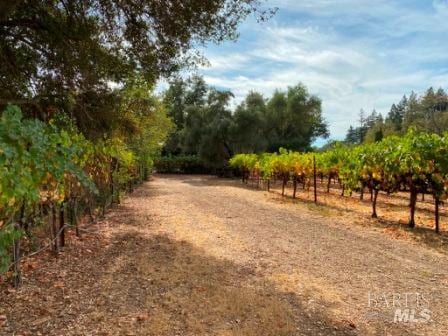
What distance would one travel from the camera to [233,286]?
4.46 metres

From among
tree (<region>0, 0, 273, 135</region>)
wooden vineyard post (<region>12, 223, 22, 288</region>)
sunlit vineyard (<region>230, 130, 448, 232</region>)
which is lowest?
wooden vineyard post (<region>12, 223, 22, 288</region>)

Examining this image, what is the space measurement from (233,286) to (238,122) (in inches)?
1019

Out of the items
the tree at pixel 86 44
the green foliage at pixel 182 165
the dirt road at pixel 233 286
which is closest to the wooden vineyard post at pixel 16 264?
the dirt road at pixel 233 286

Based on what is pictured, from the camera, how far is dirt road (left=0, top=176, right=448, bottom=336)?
3.45m

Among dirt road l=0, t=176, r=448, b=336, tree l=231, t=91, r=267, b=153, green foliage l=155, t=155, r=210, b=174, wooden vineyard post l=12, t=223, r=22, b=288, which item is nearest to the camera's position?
dirt road l=0, t=176, r=448, b=336

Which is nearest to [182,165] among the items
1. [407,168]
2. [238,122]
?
[238,122]

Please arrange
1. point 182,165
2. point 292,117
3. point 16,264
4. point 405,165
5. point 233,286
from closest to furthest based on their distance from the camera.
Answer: point 16,264 → point 233,286 → point 405,165 → point 182,165 → point 292,117

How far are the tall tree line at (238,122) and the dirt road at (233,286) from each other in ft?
56.1

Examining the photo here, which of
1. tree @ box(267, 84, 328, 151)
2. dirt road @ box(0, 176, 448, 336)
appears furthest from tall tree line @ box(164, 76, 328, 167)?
dirt road @ box(0, 176, 448, 336)

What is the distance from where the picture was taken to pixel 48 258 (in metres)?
5.24

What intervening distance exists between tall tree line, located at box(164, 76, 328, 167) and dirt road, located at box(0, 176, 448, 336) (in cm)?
1711

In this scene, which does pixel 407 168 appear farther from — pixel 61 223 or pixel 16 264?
pixel 16 264

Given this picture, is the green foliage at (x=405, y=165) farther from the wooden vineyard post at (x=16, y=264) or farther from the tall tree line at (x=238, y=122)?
the tall tree line at (x=238, y=122)

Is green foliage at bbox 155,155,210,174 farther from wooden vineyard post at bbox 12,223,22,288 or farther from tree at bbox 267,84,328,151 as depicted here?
wooden vineyard post at bbox 12,223,22,288
